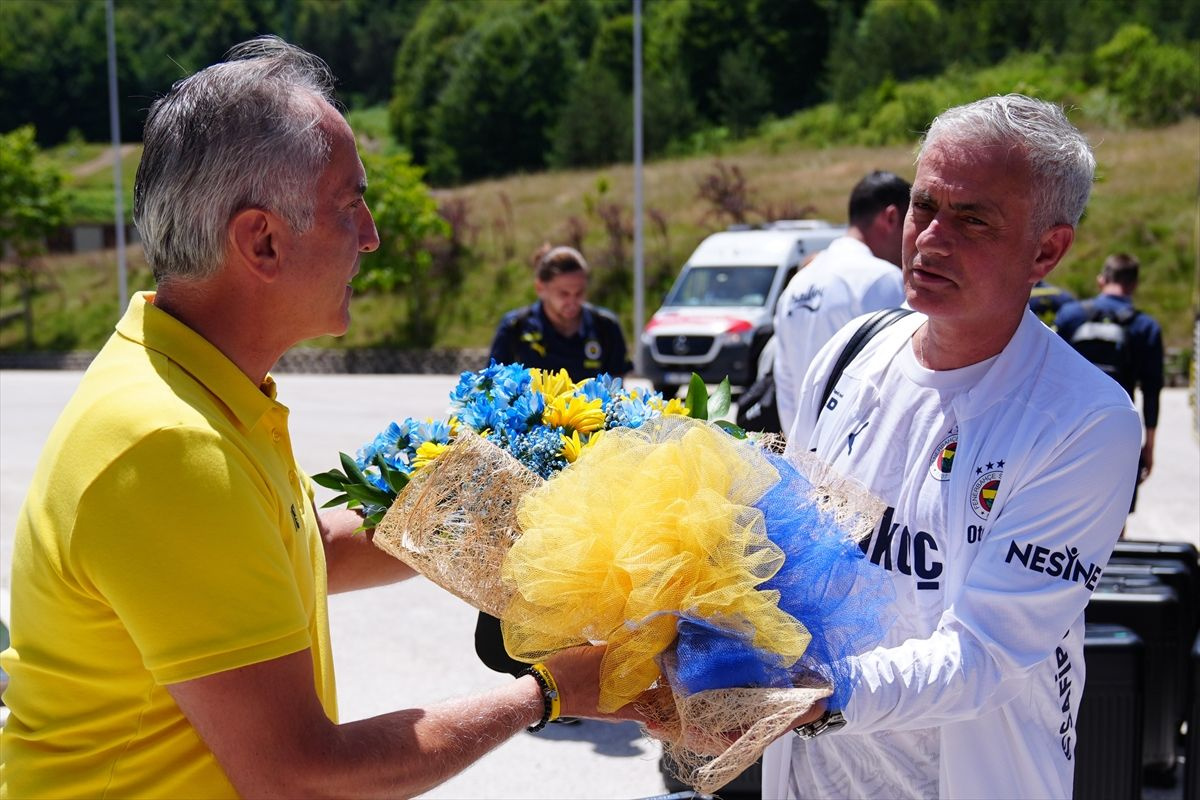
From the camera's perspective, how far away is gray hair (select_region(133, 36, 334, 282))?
1501 mm

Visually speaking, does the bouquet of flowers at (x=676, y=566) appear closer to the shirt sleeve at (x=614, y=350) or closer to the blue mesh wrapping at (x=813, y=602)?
the blue mesh wrapping at (x=813, y=602)

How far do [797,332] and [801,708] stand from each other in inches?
140

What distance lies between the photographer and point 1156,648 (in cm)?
434

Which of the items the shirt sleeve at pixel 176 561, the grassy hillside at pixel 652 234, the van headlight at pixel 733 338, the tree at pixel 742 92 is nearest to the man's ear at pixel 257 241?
the shirt sleeve at pixel 176 561

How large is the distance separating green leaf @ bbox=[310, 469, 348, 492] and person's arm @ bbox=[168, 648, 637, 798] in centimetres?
77

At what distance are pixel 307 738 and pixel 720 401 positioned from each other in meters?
1.18

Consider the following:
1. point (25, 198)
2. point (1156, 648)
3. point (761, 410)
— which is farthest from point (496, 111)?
point (1156, 648)

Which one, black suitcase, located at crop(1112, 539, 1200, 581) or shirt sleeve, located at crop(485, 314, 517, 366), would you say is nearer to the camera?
black suitcase, located at crop(1112, 539, 1200, 581)

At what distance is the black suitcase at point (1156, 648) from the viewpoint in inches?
170

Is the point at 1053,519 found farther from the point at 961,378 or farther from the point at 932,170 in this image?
the point at 932,170

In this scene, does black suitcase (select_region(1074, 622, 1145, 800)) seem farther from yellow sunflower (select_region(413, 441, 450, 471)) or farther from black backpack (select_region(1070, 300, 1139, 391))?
black backpack (select_region(1070, 300, 1139, 391))

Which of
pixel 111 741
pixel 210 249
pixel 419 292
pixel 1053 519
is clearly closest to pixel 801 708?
pixel 1053 519

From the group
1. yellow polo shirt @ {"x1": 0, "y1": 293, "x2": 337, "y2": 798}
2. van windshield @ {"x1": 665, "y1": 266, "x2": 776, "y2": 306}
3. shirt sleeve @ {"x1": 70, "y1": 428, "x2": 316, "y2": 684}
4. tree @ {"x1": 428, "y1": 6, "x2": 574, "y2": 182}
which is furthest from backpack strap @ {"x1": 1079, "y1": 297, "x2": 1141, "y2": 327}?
tree @ {"x1": 428, "y1": 6, "x2": 574, "y2": 182}

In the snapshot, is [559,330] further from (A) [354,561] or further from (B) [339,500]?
(A) [354,561]
